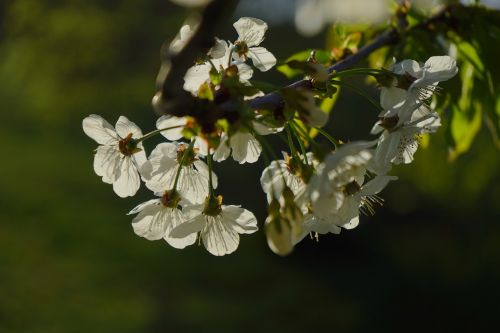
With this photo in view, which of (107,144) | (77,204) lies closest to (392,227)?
(77,204)

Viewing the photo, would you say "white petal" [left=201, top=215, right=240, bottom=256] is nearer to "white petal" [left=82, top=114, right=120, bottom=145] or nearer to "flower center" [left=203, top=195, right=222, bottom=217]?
"flower center" [left=203, top=195, right=222, bottom=217]

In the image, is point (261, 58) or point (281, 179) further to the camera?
point (261, 58)

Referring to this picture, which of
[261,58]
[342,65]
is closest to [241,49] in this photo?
[261,58]

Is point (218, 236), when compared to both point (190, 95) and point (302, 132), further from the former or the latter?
point (190, 95)

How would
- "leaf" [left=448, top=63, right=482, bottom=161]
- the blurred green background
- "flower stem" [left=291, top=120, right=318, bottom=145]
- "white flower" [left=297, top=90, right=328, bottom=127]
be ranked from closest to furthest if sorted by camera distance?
"white flower" [left=297, top=90, right=328, bottom=127], "flower stem" [left=291, top=120, right=318, bottom=145], "leaf" [left=448, top=63, right=482, bottom=161], the blurred green background

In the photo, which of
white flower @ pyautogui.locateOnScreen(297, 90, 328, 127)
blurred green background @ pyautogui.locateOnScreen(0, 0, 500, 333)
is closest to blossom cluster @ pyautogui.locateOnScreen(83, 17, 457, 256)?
white flower @ pyautogui.locateOnScreen(297, 90, 328, 127)

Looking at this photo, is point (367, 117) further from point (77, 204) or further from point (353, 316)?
point (77, 204)

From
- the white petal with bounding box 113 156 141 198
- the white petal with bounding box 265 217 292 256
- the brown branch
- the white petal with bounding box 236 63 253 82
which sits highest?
the brown branch
